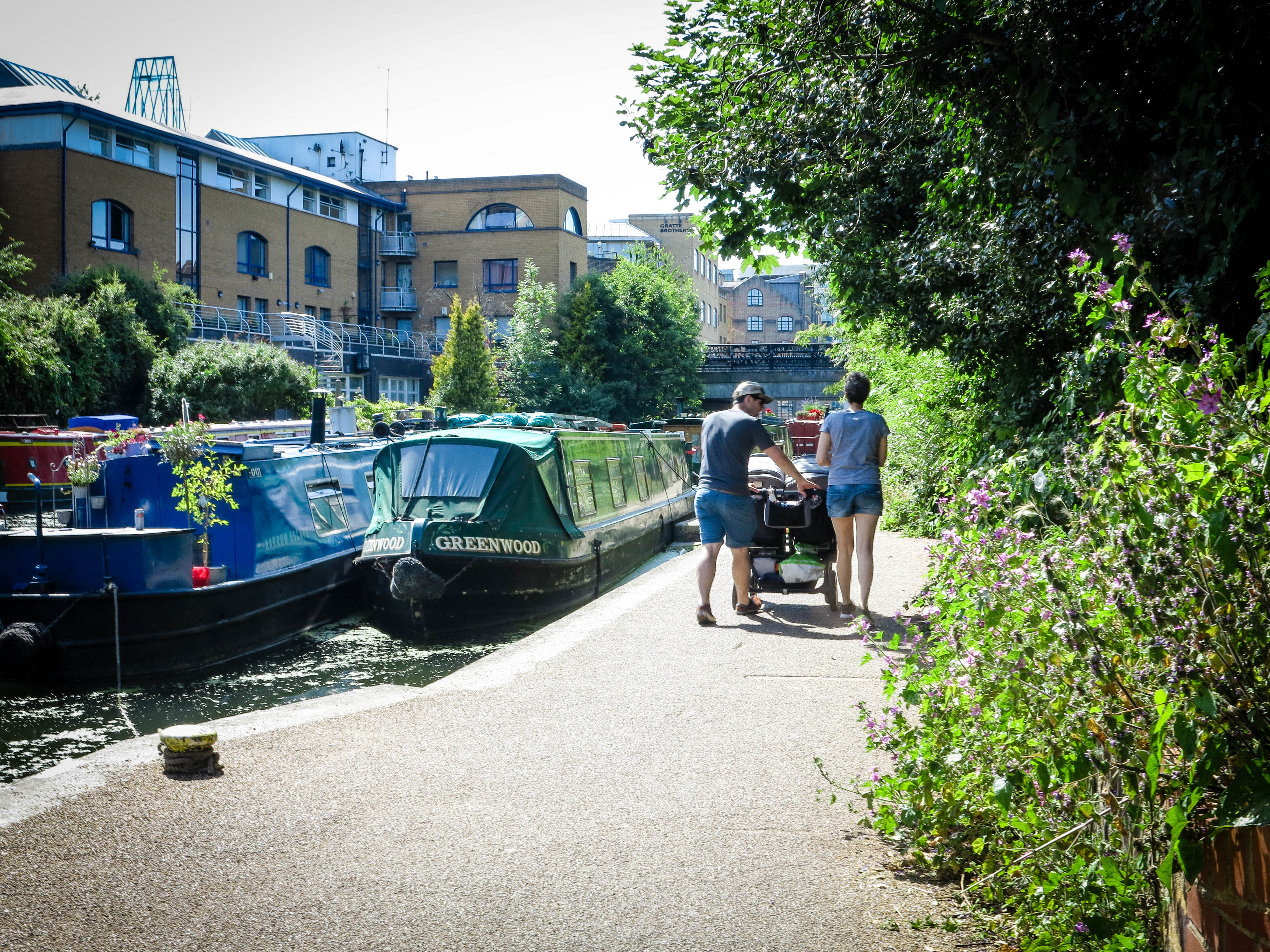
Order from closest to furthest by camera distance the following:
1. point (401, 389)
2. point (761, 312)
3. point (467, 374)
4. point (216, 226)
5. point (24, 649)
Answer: point (24, 649) → point (467, 374) → point (216, 226) → point (401, 389) → point (761, 312)

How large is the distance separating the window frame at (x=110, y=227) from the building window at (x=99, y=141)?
1.51m

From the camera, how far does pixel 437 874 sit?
3574mm

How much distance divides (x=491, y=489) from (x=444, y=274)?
43100 mm

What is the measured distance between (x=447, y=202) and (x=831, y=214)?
4631 centimetres

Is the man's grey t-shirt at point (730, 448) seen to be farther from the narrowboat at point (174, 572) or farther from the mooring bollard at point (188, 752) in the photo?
the narrowboat at point (174, 572)

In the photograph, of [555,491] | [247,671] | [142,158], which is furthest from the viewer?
[142,158]

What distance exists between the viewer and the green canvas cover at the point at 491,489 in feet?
40.0

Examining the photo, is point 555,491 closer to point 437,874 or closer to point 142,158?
point 437,874

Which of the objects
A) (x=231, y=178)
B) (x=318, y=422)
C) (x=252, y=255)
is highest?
(x=231, y=178)

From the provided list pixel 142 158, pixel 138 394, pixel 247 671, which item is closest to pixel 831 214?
pixel 247 671

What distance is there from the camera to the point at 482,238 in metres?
52.5

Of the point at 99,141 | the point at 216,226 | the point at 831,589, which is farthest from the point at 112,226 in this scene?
the point at 831,589

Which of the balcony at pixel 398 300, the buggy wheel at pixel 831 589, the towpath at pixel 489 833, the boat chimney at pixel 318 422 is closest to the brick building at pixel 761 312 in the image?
the balcony at pixel 398 300

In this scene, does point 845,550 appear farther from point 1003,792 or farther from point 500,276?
point 500,276
